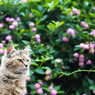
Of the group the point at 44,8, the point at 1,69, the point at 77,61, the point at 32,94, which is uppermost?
the point at 44,8

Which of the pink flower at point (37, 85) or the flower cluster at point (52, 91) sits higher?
the pink flower at point (37, 85)

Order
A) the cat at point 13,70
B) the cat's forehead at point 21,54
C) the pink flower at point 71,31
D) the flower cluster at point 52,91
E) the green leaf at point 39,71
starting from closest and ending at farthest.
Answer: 1. the cat at point 13,70
2. the cat's forehead at point 21,54
3. the flower cluster at point 52,91
4. the green leaf at point 39,71
5. the pink flower at point 71,31

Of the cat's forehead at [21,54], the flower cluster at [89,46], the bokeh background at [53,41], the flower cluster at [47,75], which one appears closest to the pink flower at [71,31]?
the bokeh background at [53,41]

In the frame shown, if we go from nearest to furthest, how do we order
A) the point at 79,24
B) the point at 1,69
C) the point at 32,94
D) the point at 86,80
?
1. the point at 1,69
2. the point at 32,94
3. the point at 86,80
4. the point at 79,24

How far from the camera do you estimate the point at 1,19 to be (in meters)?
4.64

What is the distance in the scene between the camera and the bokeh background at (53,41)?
4.01 meters

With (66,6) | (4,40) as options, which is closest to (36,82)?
(4,40)

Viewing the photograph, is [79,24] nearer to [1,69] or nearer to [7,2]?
[7,2]

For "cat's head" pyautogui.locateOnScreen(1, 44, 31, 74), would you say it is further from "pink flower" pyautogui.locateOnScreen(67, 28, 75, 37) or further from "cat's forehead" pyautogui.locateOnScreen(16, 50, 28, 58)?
"pink flower" pyautogui.locateOnScreen(67, 28, 75, 37)

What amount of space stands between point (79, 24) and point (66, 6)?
540mm

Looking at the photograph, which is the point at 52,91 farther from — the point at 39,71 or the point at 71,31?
the point at 71,31

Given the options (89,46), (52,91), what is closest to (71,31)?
(89,46)

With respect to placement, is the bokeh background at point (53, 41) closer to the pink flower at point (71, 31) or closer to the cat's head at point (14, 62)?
the pink flower at point (71, 31)

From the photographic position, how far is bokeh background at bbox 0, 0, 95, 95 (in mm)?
4012
